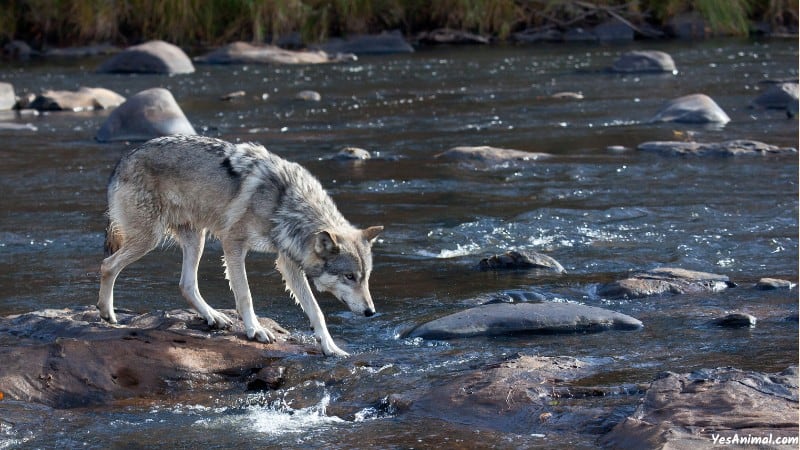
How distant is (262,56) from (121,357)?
20286 mm

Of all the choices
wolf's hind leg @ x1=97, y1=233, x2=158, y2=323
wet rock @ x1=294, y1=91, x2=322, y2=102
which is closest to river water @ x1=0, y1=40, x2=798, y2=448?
wet rock @ x1=294, y1=91, x2=322, y2=102

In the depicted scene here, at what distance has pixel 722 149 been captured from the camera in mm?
14562

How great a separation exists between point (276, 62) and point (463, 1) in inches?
248

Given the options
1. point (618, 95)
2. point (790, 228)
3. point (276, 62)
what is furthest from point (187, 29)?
point (790, 228)

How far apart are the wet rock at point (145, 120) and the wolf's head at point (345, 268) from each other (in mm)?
9695

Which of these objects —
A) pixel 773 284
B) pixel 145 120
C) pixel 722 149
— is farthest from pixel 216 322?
pixel 145 120

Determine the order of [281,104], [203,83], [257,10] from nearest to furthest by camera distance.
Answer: [281,104], [203,83], [257,10]

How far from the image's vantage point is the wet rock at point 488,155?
14.6m

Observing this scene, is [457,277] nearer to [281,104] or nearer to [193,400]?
[193,400]

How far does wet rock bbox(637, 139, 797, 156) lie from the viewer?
14.5 m

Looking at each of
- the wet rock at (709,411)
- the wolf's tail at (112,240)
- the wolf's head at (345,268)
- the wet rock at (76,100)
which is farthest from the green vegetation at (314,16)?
the wet rock at (709,411)

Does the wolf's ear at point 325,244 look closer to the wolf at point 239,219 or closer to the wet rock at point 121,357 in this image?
the wolf at point 239,219

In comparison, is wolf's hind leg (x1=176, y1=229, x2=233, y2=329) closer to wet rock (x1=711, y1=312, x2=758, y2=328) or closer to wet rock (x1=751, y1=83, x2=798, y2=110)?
wet rock (x1=711, y1=312, x2=758, y2=328)

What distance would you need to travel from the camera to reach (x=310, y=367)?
7000 millimetres
